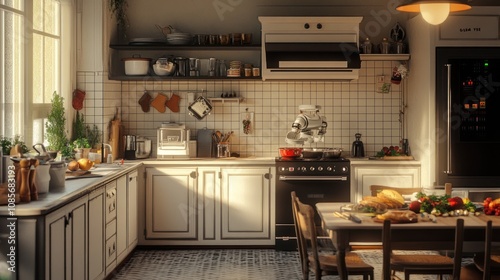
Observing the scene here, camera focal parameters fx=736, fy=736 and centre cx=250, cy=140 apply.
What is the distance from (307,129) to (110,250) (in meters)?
2.37

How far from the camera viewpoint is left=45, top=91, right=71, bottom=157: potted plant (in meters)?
6.11

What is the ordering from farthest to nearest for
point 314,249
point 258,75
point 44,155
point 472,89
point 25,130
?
point 258,75
point 472,89
point 25,130
point 44,155
point 314,249

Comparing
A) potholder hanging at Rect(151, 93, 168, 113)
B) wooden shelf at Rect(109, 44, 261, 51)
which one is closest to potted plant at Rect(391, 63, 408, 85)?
wooden shelf at Rect(109, 44, 261, 51)

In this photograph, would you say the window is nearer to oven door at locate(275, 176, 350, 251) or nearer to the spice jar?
oven door at locate(275, 176, 350, 251)

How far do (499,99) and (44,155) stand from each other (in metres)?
4.11

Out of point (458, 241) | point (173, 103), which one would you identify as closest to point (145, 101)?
point (173, 103)

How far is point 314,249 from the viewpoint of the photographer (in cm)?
437

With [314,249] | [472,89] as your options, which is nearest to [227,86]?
[472,89]

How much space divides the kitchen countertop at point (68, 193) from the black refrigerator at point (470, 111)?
9.55 feet

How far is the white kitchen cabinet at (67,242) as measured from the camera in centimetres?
410

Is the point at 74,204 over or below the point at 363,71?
below

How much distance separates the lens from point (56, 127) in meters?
6.13

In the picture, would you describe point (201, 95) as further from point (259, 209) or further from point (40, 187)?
point (40, 187)

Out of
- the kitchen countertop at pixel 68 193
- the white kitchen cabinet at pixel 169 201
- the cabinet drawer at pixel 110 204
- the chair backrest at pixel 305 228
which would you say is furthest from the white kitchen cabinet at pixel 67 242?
the white kitchen cabinet at pixel 169 201
